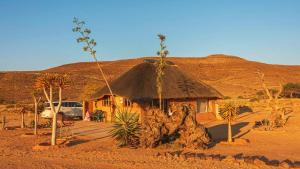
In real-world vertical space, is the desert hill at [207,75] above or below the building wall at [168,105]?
above

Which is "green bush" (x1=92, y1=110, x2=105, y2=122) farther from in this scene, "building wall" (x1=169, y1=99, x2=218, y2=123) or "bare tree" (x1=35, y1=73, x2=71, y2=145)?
"bare tree" (x1=35, y1=73, x2=71, y2=145)

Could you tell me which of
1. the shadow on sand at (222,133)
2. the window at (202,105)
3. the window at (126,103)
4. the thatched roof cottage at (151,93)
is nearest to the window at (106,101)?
the thatched roof cottage at (151,93)

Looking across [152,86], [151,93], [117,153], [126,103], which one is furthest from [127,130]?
[126,103]

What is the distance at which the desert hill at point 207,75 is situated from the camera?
71.6m

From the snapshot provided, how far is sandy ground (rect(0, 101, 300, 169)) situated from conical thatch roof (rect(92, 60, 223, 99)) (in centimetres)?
654

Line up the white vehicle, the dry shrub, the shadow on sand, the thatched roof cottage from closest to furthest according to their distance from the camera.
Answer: the dry shrub
the shadow on sand
the thatched roof cottage
the white vehicle

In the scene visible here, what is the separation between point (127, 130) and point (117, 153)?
229cm

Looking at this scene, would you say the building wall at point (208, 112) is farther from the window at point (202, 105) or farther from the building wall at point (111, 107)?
the building wall at point (111, 107)

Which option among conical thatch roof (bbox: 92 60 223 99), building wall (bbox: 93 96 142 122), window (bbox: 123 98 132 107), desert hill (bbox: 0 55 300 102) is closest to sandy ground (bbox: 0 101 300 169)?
building wall (bbox: 93 96 142 122)

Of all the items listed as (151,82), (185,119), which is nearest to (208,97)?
(151,82)

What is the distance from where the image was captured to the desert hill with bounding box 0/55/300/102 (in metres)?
71.6

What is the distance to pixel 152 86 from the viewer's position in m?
28.2

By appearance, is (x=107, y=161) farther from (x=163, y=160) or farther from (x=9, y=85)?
(x=9, y=85)

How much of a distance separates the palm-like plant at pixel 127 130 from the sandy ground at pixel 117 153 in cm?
49
